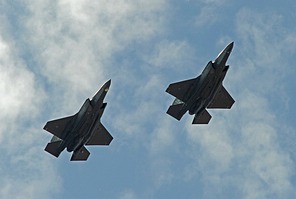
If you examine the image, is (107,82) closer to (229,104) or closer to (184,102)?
(184,102)

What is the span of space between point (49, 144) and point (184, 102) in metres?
20.4

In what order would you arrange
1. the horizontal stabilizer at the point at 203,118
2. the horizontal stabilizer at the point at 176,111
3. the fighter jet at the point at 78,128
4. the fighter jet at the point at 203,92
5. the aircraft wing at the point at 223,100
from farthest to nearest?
the aircraft wing at the point at 223,100
the horizontal stabilizer at the point at 203,118
the horizontal stabilizer at the point at 176,111
the fighter jet at the point at 203,92
the fighter jet at the point at 78,128

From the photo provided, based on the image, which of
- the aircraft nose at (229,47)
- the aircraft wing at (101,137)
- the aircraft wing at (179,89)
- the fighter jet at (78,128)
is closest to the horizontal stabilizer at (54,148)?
the fighter jet at (78,128)

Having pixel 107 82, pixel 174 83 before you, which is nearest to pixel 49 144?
pixel 107 82

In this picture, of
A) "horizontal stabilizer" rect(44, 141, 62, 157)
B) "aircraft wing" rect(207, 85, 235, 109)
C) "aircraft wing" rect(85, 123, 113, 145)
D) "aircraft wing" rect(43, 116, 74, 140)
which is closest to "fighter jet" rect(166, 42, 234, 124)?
"aircraft wing" rect(207, 85, 235, 109)

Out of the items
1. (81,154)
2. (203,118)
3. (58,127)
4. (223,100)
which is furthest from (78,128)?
(223,100)

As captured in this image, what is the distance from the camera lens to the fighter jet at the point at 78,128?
10938 centimetres

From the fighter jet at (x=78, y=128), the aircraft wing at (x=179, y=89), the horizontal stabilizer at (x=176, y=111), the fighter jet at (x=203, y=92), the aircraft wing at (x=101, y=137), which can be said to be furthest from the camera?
the aircraft wing at (x=101, y=137)

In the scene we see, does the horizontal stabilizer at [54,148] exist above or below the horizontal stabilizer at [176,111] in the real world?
below

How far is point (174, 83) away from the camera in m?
113

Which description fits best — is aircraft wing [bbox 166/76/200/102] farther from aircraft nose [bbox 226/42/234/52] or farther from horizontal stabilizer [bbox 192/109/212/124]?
aircraft nose [bbox 226/42/234/52]

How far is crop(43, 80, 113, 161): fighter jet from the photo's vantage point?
109375 millimetres

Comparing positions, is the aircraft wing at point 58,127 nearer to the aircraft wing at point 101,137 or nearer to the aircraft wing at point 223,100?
the aircraft wing at point 101,137

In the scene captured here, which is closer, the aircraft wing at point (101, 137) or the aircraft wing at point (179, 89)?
the aircraft wing at point (179, 89)
